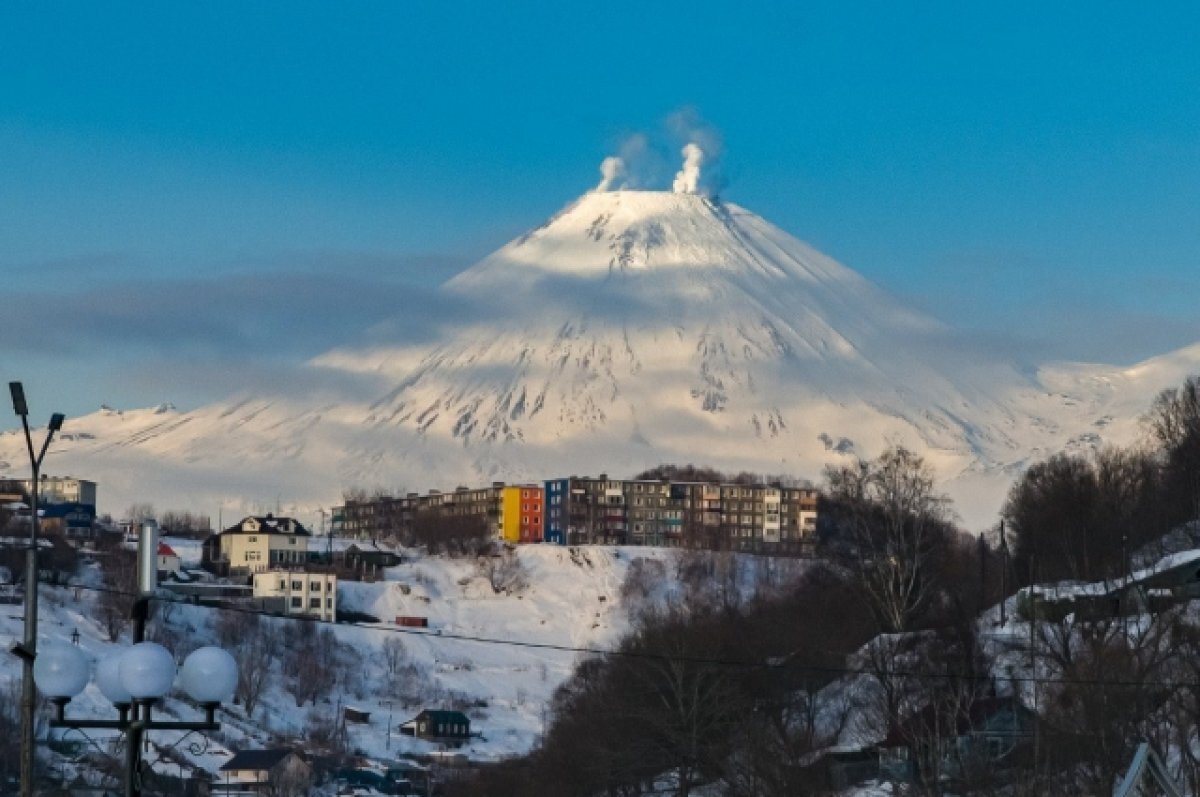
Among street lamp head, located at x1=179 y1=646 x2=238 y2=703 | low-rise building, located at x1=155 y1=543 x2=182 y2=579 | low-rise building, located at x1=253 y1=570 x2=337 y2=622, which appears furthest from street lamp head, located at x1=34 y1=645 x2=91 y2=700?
low-rise building, located at x1=155 y1=543 x2=182 y2=579

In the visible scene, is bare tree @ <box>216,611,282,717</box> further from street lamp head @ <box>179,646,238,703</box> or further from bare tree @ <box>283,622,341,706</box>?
street lamp head @ <box>179,646,238,703</box>

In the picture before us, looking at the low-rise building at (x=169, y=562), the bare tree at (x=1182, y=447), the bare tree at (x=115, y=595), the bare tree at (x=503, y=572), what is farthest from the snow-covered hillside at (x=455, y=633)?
the bare tree at (x=1182, y=447)

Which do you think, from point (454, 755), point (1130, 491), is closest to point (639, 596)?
point (454, 755)

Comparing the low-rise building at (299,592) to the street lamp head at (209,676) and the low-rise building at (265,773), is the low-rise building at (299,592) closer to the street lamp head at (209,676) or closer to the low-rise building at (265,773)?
the low-rise building at (265,773)

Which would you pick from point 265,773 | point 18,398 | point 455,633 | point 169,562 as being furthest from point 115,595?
point 18,398

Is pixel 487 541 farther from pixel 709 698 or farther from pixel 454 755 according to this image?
pixel 709 698

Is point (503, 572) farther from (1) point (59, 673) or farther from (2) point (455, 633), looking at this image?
(1) point (59, 673)
